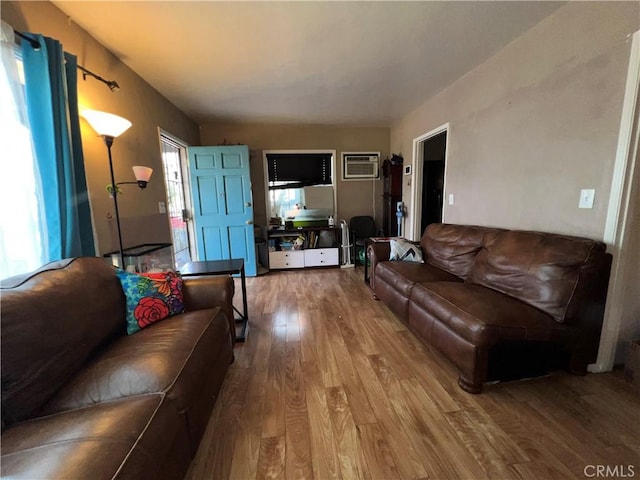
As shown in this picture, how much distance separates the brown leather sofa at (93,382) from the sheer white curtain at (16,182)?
254mm

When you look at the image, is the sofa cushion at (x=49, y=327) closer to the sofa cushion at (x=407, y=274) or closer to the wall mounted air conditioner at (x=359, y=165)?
the sofa cushion at (x=407, y=274)

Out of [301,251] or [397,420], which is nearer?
[397,420]

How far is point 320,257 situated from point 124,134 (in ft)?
9.49

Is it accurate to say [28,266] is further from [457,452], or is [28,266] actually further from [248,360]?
[457,452]

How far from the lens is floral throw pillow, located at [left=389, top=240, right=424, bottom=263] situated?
2.74 meters

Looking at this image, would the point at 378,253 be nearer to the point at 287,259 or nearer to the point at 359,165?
the point at 287,259

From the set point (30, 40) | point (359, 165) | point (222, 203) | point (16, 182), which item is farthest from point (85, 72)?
point (359, 165)

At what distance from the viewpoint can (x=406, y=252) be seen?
2.75m

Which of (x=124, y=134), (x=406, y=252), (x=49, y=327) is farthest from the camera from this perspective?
(x=406, y=252)

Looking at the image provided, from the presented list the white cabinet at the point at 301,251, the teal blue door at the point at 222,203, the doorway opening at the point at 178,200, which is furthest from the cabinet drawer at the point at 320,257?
the doorway opening at the point at 178,200

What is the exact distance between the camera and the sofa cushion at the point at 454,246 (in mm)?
2273

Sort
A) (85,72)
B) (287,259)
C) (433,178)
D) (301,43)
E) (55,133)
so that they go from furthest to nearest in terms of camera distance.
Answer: (433,178) → (287,259) → (301,43) → (85,72) → (55,133)

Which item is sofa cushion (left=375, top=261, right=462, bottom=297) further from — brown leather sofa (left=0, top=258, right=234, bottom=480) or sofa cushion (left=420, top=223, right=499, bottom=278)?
brown leather sofa (left=0, top=258, right=234, bottom=480)

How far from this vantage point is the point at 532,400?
1.45 meters
